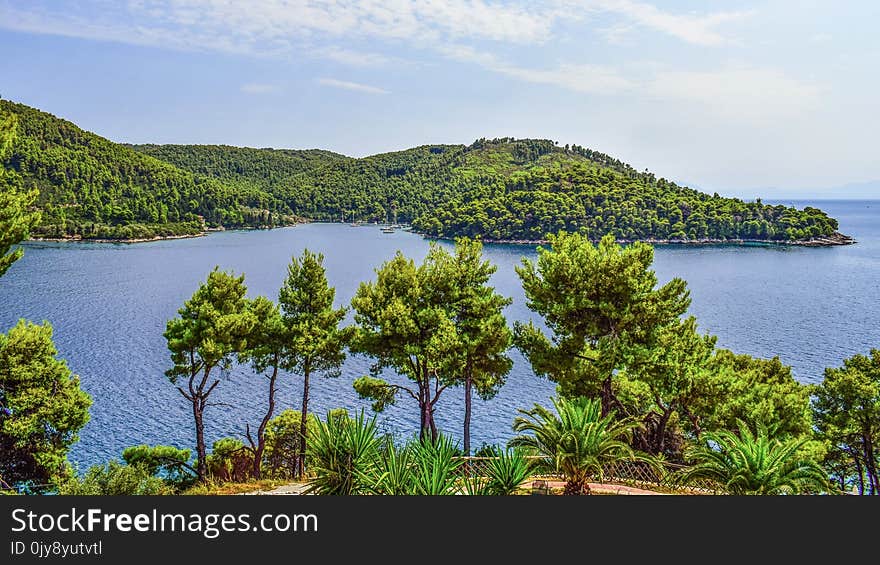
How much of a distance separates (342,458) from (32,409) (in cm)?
1287

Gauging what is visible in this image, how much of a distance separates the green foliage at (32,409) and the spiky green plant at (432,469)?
13.1m

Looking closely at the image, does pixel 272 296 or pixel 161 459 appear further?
pixel 272 296

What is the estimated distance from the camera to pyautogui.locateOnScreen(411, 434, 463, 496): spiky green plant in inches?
321

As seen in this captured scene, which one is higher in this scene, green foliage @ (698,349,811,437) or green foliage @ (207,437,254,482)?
green foliage @ (698,349,811,437)

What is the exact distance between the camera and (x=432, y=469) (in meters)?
8.84

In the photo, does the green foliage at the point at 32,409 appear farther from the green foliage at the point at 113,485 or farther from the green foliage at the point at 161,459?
the green foliage at the point at 113,485

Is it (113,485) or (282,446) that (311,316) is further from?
(113,485)

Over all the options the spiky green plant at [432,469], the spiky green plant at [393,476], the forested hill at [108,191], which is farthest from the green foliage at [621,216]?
the spiky green plant at [393,476]

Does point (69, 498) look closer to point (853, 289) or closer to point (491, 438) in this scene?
point (491, 438)

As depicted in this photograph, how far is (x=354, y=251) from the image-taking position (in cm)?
10706

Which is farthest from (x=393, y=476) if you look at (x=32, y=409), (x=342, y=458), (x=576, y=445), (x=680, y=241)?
(x=680, y=241)

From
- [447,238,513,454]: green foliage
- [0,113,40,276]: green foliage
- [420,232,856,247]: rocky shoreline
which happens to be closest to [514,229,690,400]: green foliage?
[447,238,513,454]: green foliage

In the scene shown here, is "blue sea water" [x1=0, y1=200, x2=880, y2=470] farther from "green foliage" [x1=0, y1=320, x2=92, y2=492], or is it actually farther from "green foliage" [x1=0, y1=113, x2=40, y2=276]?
"green foliage" [x1=0, y1=113, x2=40, y2=276]

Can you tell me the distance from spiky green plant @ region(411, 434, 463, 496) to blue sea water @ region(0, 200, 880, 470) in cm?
1662
